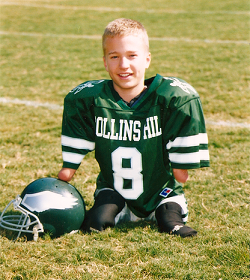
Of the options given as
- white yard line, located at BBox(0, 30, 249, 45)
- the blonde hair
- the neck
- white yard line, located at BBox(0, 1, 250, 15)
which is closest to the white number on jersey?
the neck

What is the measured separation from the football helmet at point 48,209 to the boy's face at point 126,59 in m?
0.76

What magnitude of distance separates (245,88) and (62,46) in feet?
14.5

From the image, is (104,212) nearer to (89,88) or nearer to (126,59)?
(89,88)

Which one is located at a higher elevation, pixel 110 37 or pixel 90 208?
pixel 110 37

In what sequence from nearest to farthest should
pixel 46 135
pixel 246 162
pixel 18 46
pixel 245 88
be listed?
pixel 246 162
pixel 46 135
pixel 245 88
pixel 18 46

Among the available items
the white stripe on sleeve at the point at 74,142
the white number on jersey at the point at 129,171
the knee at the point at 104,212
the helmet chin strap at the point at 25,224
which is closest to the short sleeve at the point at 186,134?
the white number on jersey at the point at 129,171

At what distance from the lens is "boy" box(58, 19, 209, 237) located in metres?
A: 2.48

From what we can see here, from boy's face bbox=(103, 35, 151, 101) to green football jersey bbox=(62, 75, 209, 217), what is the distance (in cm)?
11

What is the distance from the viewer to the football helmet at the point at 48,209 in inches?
95.8

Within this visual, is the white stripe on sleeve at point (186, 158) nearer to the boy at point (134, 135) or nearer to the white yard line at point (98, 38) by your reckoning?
the boy at point (134, 135)

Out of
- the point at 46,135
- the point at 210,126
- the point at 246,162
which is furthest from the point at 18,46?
the point at 246,162

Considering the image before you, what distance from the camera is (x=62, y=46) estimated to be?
856cm

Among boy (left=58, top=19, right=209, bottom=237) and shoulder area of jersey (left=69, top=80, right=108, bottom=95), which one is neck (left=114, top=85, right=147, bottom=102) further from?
shoulder area of jersey (left=69, top=80, right=108, bottom=95)

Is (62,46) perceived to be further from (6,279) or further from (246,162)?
(6,279)
